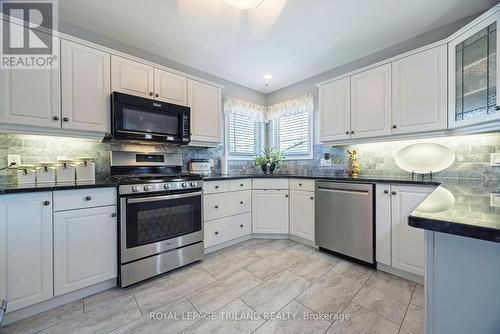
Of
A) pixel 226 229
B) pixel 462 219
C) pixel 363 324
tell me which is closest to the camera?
pixel 462 219

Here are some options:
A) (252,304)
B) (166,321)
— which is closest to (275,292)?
(252,304)

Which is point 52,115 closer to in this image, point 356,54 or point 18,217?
point 18,217

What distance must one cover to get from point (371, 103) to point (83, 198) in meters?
3.00

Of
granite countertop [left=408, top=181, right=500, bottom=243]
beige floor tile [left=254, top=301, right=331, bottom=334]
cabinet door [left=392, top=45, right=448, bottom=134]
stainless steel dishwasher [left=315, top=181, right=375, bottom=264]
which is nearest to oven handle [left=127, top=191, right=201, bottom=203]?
beige floor tile [left=254, top=301, right=331, bottom=334]

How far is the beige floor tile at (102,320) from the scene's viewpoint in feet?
4.39

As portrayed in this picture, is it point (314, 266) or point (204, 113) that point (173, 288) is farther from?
point (204, 113)

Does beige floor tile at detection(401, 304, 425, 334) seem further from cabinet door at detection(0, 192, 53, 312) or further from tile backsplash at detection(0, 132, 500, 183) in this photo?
cabinet door at detection(0, 192, 53, 312)

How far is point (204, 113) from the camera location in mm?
2758

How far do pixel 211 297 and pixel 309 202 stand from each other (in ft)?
5.21

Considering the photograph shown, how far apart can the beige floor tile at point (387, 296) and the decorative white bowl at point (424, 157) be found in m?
1.12

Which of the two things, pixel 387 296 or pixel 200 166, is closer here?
pixel 387 296

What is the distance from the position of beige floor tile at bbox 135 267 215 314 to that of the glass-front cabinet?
2.68 m

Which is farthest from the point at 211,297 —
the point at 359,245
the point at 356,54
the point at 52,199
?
the point at 356,54

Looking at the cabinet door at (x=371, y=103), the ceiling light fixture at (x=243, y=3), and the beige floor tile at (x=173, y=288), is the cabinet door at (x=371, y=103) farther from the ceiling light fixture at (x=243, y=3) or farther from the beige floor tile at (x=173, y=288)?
the beige floor tile at (x=173, y=288)
